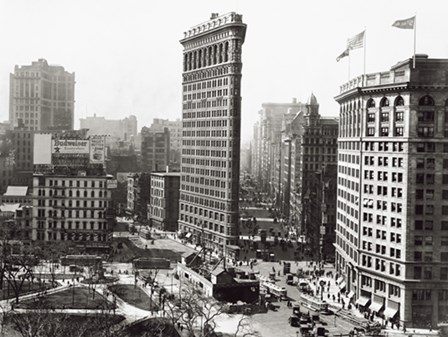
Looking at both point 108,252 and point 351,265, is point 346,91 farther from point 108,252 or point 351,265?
point 108,252

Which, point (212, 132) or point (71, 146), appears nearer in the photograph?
point (71, 146)

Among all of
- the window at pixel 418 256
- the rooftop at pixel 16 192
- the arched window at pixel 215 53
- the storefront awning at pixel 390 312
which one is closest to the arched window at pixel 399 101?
the window at pixel 418 256

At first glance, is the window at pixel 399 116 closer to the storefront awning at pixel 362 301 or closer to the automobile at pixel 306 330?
the storefront awning at pixel 362 301

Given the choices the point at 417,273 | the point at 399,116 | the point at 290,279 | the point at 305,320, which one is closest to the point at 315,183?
the point at 290,279

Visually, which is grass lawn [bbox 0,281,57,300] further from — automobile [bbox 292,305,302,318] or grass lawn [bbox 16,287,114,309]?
automobile [bbox 292,305,302,318]

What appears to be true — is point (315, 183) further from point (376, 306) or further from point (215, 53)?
point (376, 306)

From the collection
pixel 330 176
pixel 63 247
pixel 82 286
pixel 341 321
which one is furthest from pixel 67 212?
pixel 341 321

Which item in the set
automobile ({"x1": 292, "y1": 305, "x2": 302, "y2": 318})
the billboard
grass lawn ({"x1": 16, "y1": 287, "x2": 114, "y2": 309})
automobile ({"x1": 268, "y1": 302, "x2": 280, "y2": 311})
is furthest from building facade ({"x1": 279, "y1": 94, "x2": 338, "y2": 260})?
the billboard

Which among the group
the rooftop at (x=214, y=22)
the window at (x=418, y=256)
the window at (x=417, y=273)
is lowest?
the window at (x=417, y=273)
